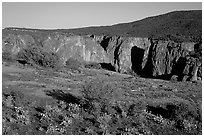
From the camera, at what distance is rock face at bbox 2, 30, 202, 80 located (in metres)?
52.7

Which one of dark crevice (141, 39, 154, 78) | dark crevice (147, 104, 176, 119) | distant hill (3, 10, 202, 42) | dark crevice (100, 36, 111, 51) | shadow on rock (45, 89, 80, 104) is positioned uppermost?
distant hill (3, 10, 202, 42)

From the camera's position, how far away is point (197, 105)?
17.9 metres

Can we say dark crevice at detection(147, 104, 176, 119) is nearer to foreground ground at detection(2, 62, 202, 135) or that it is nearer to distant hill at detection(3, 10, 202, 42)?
foreground ground at detection(2, 62, 202, 135)

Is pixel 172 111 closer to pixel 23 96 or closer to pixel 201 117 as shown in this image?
pixel 201 117

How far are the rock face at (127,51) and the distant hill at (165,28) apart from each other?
8369 mm

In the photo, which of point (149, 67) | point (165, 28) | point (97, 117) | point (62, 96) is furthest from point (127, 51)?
point (97, 117)

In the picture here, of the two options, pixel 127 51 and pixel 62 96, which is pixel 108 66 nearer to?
pixel 127 51

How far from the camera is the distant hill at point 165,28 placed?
77.6 m

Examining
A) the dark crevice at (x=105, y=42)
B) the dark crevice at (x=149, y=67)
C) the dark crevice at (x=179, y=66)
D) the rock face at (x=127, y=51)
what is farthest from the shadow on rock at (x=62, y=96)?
the dark crevice at (x=105, y=42)

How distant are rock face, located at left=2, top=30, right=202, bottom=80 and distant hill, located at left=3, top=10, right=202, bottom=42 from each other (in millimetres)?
8369

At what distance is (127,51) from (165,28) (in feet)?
82.2

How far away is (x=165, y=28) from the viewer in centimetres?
8831

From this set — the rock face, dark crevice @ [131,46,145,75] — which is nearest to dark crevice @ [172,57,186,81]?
the rock face

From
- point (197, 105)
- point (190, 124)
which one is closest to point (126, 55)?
point (197, 105)
